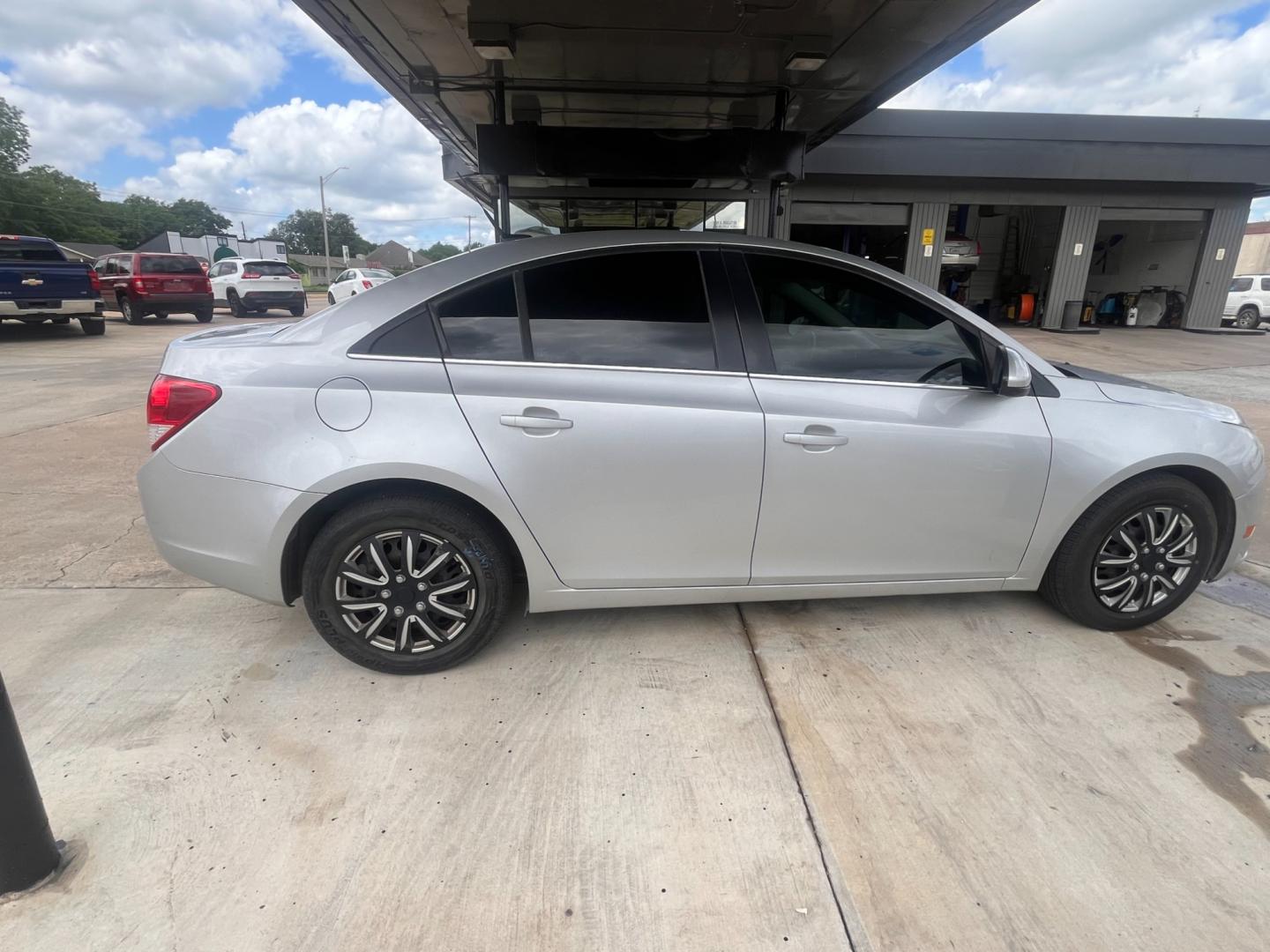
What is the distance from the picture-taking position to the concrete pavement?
1.76 meters

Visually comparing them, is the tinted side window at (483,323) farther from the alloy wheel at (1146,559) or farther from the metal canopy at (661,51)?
the alloy wheel at (1146,559)

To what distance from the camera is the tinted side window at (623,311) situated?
2611mm

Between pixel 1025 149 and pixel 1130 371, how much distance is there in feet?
22.2

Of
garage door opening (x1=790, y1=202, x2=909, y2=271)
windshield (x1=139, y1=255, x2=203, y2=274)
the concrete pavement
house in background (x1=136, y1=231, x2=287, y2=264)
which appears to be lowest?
the concrete pavement

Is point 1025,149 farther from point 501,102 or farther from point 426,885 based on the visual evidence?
point 426,885

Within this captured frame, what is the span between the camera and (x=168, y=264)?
58.2ft

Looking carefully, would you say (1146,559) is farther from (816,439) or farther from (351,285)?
(351,285)

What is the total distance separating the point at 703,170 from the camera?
468 cm

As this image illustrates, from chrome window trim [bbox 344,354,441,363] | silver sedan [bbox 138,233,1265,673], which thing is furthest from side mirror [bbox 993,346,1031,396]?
chrome window trim [bbox 344,354,441,363]

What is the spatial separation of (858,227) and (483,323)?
62.9ft

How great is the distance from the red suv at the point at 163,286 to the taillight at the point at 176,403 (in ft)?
60.9

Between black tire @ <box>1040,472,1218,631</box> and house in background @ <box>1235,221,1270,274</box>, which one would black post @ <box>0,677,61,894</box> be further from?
house in background @ <box>1235,221,1270,274</box>

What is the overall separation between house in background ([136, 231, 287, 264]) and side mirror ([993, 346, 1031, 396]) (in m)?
54.4

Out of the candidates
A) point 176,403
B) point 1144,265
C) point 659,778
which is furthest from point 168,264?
point 1144,265
